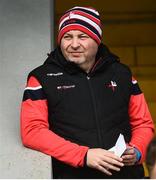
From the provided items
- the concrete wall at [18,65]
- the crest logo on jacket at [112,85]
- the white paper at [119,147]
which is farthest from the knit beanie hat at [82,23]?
the white paper at [119,147]

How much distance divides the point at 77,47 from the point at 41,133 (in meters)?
0.61

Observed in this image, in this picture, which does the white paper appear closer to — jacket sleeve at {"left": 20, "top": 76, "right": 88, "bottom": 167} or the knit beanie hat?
jacket sleeve at {"left": 20, "top": 76, "right": 88, "bottom": 167}

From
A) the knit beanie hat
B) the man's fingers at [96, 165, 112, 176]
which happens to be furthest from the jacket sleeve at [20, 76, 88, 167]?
the knit beanie hat

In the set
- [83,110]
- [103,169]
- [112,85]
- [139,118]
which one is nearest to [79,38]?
[112,85]

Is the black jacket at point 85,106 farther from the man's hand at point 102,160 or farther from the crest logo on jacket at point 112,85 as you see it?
the man's hand at point 102,160

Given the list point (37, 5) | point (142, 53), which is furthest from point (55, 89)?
point (142, 53)

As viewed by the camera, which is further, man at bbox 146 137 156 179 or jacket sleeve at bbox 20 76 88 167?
jacket sleeve at bbox 20 76 88 167

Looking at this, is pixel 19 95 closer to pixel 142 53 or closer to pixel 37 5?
pixel 37 5

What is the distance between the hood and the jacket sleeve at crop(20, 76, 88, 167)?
7.8 inches

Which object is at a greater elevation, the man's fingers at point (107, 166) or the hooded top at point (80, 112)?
the hooded top at point (80, 112)

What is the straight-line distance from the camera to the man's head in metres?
3.87

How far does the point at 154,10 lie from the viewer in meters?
6.14

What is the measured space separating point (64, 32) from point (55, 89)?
396 mm

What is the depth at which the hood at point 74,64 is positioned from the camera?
3861 mm
